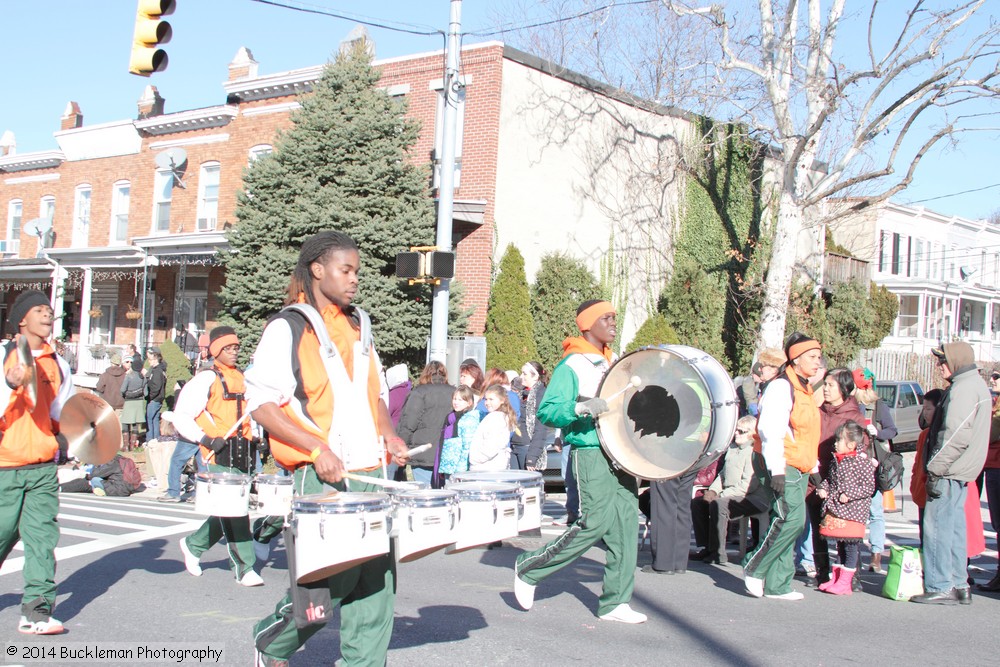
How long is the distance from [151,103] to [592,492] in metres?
29.7

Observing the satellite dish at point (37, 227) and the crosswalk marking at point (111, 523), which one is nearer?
the crosswalk marking at point (111, 523)

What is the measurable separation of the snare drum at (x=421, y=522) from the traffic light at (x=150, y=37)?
7427mm

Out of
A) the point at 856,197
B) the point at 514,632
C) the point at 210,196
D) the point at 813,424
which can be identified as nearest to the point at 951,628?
the point at 813,424

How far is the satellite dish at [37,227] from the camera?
32.3 metres

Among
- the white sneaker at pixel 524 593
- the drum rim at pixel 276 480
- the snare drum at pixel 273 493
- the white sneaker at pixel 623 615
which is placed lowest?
the white sneaker at pixel 623 615

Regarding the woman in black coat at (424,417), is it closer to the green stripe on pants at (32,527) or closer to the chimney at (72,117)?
the green stripe on pants at (32,527)

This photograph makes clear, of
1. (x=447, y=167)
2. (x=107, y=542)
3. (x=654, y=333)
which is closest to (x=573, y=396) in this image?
(x=107, y=542)

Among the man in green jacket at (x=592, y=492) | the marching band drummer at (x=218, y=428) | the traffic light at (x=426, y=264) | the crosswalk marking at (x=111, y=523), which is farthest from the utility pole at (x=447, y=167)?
the man in green jacket at (x=592, y=492)

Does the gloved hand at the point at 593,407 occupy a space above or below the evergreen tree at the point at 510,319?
below

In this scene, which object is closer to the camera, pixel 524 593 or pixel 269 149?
pixel 524 593

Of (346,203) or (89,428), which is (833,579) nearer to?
(89,428)

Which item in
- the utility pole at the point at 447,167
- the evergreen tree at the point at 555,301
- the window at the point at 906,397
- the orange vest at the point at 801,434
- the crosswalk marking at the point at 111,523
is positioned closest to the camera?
the orange vest at the point at 801,434

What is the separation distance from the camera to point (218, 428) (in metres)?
7.73

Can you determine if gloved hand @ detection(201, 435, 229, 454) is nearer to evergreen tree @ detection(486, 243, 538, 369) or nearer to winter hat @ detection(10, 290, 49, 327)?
winter hat @ detection(10, 290, 49, 327)
